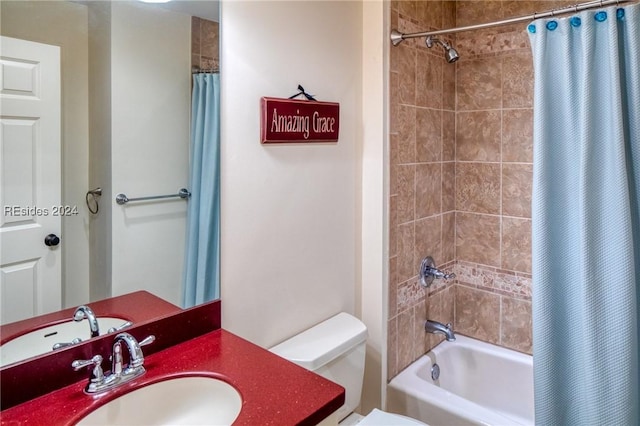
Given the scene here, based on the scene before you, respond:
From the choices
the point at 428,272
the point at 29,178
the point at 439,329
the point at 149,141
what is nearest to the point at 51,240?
the point at 29,178

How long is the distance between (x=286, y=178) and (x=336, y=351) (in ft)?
2.25

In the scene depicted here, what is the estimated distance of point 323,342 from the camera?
1.65 m

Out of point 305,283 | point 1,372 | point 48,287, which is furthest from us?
point 305,283

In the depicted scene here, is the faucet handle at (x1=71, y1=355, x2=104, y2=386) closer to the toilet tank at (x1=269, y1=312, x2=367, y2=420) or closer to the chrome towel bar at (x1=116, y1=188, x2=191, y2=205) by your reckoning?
the chrome towel bar at (x1=116, y1=188, x2=191, y2=205)

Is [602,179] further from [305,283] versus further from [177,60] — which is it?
[177,60]

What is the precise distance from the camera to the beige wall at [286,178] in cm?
145

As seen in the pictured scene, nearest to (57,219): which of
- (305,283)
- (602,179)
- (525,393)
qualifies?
(305,283)

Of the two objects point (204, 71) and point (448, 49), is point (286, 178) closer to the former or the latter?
point (204, 71)

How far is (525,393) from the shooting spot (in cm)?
223

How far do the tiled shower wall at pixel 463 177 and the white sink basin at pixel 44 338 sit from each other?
1278 millimetres

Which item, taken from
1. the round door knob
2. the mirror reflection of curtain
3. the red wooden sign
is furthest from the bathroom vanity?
the red wooden sign

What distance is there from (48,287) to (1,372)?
21cm

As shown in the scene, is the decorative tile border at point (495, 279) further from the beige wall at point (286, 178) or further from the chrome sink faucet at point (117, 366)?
the chrome sink faucet at point (117, 366)

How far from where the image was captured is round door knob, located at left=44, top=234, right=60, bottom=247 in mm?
1080
